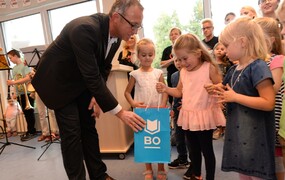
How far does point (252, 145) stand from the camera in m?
1.07

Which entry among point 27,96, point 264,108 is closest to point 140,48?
point 264,108

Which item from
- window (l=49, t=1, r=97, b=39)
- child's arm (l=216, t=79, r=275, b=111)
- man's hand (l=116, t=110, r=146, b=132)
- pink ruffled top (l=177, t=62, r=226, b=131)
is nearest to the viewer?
child's arm (l=216, t=79, r=275, b=111)

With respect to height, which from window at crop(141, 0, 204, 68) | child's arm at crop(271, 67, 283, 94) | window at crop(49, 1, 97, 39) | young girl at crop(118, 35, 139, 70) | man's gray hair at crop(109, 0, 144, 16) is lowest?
child's arm at crop(271, 67, 283, 94)

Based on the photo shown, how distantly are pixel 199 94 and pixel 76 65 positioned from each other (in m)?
0.79

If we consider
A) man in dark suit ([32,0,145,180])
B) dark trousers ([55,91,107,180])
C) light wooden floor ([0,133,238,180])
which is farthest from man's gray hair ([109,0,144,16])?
light wooden floor ([0,133,238,180])

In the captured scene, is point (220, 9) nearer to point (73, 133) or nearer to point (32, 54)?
point (32, 54)

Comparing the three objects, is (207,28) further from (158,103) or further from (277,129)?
(277,129)

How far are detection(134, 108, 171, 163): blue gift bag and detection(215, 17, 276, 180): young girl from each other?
392mm

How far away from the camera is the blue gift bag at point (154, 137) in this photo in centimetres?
139

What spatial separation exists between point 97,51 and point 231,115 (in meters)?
0.83

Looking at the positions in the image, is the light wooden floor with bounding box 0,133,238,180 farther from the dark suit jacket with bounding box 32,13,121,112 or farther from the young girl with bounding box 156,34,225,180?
the dark suit jacket with bounding box 32,13,121,112

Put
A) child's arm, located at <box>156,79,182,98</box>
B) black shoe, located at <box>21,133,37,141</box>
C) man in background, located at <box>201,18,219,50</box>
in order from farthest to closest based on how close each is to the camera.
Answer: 1. black shoe, located at <box>21,133,37,141</box>
2. man in background, located at <box>201,18,219,50</box>
3. child's arm, located at <box>156,79,182,98</box>

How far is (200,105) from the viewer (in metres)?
1.51

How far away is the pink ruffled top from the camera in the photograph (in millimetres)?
1482
